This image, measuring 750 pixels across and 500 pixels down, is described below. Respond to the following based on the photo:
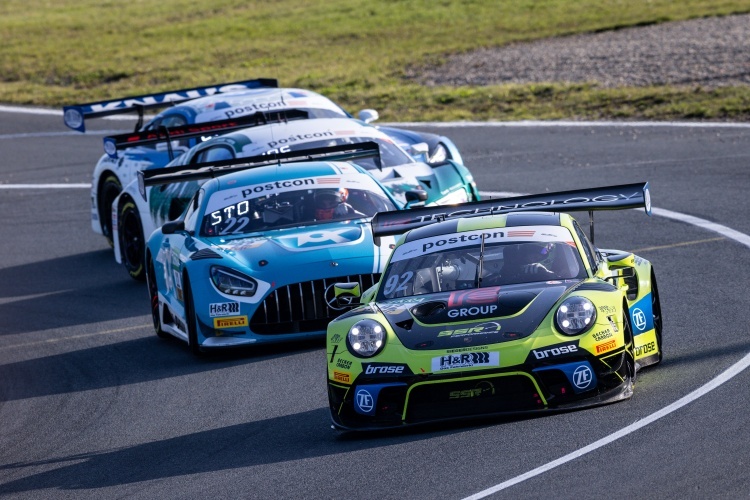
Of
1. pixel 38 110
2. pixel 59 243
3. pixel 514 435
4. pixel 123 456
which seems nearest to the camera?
pixel 514 435

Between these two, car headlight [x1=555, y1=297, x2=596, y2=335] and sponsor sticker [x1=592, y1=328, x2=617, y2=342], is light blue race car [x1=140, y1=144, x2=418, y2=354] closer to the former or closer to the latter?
car headlight [x1=555, y1=297, x2=596, y2=335]

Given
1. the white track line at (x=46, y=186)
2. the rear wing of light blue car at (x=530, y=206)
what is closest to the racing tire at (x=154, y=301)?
the rear wing of light blue car at (x=530, y=206)

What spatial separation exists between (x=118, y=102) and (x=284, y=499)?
11.8m

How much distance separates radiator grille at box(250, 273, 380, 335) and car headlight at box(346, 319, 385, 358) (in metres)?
2.53

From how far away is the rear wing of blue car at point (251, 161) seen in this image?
42.2 feet

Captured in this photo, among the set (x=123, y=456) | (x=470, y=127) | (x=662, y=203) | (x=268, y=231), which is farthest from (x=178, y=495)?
(x=470, y=127)

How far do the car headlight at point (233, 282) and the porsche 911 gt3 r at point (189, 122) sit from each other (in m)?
4.72

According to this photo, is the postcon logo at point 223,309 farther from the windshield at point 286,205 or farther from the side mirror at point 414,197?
the side mirror at point 414,197

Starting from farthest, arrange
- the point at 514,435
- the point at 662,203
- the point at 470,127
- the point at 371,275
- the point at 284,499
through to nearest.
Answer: the point at 470,127 → the point at 662,203 → the point at 371,275 → the point at 514,435 → the point at 284,499

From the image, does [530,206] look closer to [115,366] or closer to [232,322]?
[232,322]

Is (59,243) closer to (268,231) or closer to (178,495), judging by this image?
(268,231)

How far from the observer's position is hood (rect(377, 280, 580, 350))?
7.96 meters

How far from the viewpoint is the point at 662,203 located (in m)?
16.0

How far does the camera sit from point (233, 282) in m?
11.0
